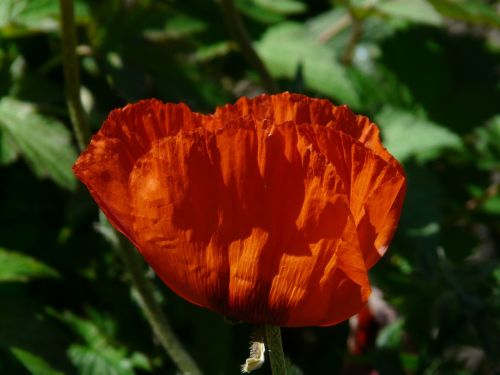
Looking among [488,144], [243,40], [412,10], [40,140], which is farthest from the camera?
[488,144]

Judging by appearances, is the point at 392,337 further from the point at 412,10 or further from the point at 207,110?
the point at 412,10

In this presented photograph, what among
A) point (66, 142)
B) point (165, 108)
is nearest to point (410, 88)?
point (66, 142)

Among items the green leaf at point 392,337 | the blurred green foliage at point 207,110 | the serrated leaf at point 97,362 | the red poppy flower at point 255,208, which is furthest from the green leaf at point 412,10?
A: the red poppy flower at point 255,208

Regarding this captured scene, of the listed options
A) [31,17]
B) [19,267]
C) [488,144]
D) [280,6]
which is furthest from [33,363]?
[488,144]

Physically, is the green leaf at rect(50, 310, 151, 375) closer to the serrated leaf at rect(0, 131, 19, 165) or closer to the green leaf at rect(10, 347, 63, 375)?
the green leaf at rect(10, 347, 63, 375)

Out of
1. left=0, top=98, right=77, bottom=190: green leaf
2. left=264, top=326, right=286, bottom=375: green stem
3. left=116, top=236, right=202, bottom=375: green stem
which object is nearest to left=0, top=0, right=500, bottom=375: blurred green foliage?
left=0, top=98, right=77, bottom=190: green leaf

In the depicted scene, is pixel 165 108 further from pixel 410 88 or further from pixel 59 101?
pixel 410 88
